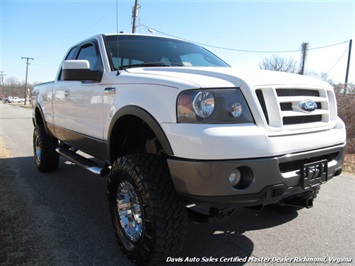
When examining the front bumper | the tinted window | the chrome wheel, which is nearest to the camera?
the front bumper

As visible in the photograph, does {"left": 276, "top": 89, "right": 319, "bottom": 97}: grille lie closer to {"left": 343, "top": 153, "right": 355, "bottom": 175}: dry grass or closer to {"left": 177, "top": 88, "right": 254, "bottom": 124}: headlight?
{"left": 177, "top": 88, "right": 254, "bottom": 124}: headlight

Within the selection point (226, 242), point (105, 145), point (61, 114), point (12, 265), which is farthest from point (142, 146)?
point (61, 114)

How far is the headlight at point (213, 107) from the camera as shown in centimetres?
219

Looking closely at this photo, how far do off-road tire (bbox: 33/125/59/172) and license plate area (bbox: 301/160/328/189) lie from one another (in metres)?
4.39

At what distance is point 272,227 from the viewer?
133 inches

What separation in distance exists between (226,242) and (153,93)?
1620 millimetres

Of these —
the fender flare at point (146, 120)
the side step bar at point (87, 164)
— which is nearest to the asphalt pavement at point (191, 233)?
the side step bar at point (87, 164)

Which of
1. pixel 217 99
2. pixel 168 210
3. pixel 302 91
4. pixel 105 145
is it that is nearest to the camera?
pixel 217 99

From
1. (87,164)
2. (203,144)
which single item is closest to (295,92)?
(203,144)

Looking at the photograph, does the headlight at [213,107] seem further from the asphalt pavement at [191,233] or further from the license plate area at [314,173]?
the asphalt pavement at [191,233]

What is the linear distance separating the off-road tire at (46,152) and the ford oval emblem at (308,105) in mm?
4349

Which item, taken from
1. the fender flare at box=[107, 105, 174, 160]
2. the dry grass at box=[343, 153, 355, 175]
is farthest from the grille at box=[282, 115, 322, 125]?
the dry grass at box=[343, 153, 355, 175]

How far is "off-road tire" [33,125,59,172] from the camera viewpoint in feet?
17.8

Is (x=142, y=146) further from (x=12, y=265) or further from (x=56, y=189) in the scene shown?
(x=56, y=189)
